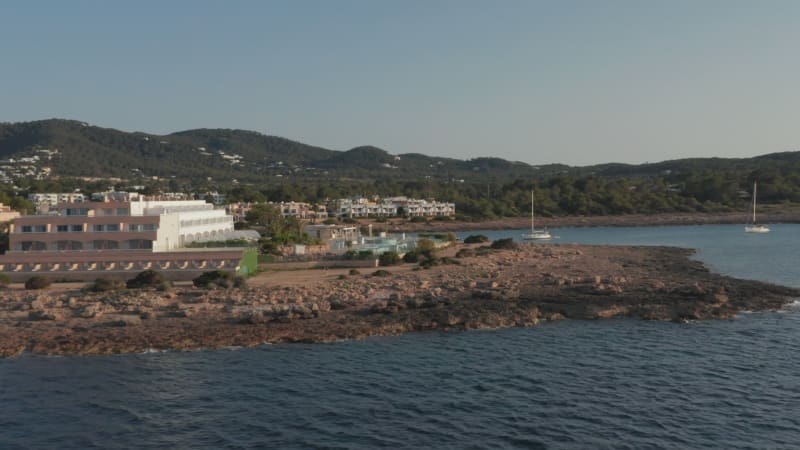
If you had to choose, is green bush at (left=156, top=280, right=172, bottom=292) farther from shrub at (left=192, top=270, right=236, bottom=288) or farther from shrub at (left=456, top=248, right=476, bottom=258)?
shrub at (left=456, top=248, right=476, bottom=258)

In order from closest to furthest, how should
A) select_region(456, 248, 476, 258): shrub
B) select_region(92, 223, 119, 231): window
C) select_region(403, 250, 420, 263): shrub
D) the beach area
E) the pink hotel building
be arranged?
the pink hotel building
select_region(92, 223, 119, 231): window
select_region(403, 250, 420, 263): shrub
select_region(456, 248, 476, 258): shrub
the beach area

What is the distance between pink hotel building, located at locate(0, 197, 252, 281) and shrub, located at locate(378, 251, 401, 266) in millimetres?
14543

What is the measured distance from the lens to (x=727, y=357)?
3256cm

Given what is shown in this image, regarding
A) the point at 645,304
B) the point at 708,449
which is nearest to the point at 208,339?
the point at 708,449

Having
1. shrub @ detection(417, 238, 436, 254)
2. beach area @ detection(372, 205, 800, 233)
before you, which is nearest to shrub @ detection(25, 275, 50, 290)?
shrub @ detection(417, 238, 436, 254)

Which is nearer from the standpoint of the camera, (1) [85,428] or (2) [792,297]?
(1) [85,428]

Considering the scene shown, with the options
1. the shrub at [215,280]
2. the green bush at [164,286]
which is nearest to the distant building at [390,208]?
the shrub at [215,280]

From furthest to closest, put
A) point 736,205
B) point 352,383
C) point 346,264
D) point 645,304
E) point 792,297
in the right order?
1. point 736,205
2. point 346,264
3. point 792,297
4. point 645,304
5. point 352,383

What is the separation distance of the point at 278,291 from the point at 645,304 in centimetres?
2594

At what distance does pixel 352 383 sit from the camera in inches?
1160

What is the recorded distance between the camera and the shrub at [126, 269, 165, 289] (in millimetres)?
52406

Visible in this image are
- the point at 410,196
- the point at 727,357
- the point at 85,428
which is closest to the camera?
the point at 85,428

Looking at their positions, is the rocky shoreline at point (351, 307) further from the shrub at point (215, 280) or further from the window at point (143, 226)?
the window at point (143, 226)

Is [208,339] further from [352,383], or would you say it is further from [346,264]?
[346,264]
